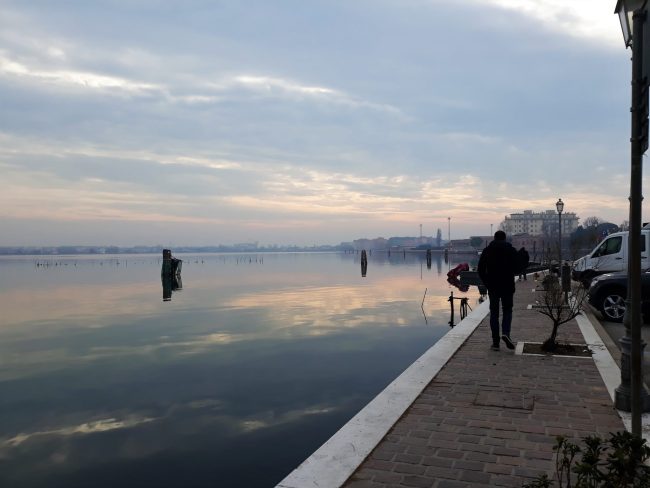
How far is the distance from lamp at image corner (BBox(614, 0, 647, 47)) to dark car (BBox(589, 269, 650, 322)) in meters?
9.54

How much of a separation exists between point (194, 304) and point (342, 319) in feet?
30.7

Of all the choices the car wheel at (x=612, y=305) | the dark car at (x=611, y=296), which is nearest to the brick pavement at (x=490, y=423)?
the dark car at (x=611, y=296)

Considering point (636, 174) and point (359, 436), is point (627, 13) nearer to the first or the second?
point (636, 174)

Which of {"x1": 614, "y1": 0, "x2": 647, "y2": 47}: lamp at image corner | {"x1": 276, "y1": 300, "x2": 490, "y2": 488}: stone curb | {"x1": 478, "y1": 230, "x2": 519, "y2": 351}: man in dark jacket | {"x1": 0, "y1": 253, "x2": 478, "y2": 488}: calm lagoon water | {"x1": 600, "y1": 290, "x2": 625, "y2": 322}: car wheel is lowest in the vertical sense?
{"x1": 0, "y1": 253, "x2": 478, "y2": 488}: calm lagoon water

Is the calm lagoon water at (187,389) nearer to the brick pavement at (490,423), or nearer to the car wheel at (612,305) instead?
the brick pavement at (490,423)

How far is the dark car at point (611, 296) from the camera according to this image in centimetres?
1266

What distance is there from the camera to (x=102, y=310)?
74.4 feet

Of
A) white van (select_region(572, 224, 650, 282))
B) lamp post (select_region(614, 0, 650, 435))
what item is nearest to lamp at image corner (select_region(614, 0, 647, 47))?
lamp post (select_region(614, 0, 650, 435))

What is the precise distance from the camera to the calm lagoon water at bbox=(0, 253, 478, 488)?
6191 millimetres

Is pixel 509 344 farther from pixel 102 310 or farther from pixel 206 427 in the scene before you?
pixel 102 310

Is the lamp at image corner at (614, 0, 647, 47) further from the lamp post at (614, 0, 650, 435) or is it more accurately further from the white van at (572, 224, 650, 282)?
the white van at (572, 224, 650, 282)

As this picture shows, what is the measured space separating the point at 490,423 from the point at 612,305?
9.64 meters

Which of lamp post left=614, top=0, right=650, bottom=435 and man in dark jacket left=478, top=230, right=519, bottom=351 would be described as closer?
lamp post left=614, top=0, right=650, bottom=435

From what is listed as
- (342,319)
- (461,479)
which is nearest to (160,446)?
(461,479)
